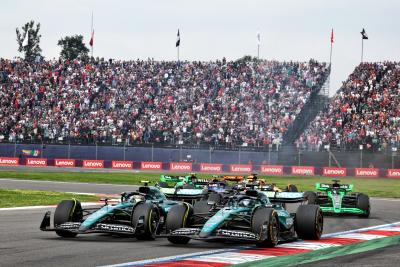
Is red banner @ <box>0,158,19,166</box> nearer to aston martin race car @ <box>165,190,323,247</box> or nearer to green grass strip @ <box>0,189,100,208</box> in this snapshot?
green grass strip @ <box>0,189,100,208</box>

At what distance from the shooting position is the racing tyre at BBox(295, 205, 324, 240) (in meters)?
15.7

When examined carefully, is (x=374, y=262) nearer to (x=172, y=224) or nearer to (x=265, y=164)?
(x=172, y=224)

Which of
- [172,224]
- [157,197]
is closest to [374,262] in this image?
[172,224]

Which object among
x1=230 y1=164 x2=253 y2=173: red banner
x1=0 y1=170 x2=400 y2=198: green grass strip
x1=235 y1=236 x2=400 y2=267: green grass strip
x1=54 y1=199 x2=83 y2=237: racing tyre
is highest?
x1=230 y1=164 x2=253 y2=173: red banner

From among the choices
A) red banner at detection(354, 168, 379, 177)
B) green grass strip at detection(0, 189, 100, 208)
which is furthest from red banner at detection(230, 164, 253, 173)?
green grass strip at detection(0, 189, 100, 208)

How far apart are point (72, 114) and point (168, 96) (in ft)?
25.2

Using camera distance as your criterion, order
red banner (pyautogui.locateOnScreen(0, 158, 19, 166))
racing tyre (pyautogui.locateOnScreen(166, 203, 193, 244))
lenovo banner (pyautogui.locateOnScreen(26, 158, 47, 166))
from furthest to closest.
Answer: red banner (pyautogui.locateOnScreen(0, 158, 19, 166)) < lenovo banner (pyautogui.locateOnScreen(26, 158, 47, 166)) < racing tyre (pyautogui.locateOnScreen(166, 203, 193, 244))

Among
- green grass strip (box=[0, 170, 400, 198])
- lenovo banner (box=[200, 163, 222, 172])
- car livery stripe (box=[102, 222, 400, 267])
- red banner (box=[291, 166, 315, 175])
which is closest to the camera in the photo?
car livery stripe (box=[102, 222, 400, 267])

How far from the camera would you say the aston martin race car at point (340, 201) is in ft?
76.5

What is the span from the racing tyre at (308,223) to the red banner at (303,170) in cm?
3693

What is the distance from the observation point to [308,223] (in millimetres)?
15672

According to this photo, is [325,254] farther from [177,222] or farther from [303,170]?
[303,170]

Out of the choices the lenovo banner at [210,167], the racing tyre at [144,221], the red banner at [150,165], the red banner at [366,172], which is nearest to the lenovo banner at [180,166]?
the lenovo banner at [210,167]

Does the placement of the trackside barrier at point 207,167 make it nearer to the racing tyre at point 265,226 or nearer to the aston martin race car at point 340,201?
the aston martin race car at point 340,201
